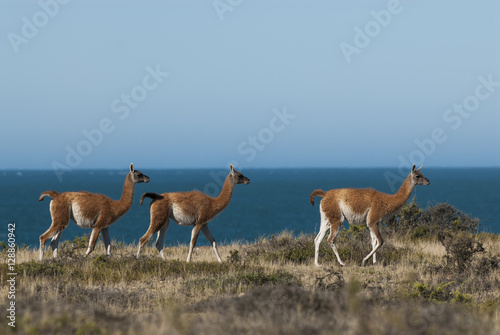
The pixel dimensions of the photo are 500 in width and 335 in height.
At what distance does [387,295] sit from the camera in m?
11.0

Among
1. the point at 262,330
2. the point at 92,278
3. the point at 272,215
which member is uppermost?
the point at 262,330

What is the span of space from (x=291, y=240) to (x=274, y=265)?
10.6 ft

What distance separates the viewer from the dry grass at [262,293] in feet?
22.9

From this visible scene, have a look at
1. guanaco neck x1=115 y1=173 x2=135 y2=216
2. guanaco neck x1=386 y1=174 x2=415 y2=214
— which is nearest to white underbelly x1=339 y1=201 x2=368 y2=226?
guanaco neck x1=386 y1=174 x2=415 y2=214

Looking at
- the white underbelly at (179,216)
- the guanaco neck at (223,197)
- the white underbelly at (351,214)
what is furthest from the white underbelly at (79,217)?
the white underbelly at (351,214)

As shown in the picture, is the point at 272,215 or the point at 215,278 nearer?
the point at 215,278

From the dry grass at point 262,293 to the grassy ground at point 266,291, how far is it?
1.0 inches

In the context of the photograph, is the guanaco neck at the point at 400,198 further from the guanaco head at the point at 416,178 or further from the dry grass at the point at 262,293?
the dry grass at the point at 262,293

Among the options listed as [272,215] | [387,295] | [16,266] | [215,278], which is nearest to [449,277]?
[387,295]

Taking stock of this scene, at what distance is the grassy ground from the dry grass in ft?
0.08

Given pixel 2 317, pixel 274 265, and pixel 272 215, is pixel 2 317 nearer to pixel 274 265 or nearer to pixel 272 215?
pixel 274 265
